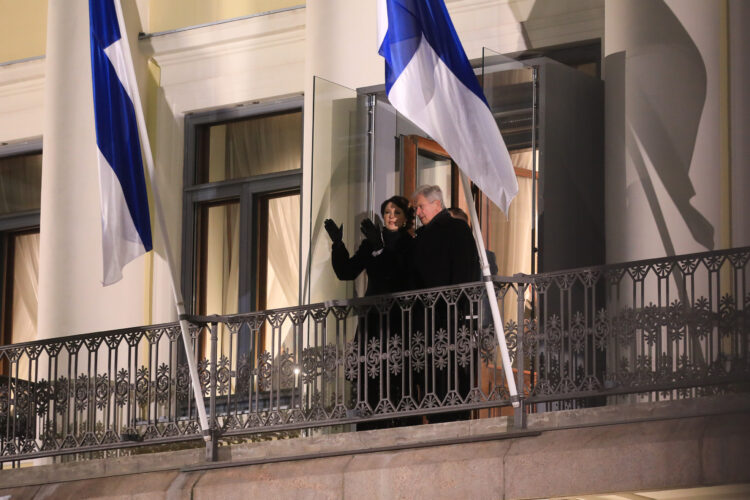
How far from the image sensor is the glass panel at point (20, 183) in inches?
703

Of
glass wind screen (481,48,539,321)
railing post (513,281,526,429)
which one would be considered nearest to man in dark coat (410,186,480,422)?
railing post (513,281,526,429)

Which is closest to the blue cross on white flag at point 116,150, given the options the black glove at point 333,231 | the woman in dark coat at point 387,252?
the black glove at point 333,231

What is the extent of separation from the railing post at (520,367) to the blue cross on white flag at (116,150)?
2.82 metres

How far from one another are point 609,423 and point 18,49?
9.54 metres

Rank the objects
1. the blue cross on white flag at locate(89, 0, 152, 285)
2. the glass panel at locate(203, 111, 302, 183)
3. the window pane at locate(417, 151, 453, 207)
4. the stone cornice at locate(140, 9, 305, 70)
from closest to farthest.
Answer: the blue cross on white flag at locate(89, 0, 152, 285) < the window pane at locate(417, 151, 453, 207) < the stone cornice at locate(140, 9, 305, 70) < the glass panel at locate(203, 111, 302, 183)

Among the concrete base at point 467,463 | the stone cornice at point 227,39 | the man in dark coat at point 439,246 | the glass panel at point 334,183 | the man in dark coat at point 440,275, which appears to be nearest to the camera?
the concrete base at point 467,463

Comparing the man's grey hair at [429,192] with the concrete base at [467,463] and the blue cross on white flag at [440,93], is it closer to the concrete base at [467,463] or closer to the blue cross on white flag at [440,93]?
the blue cross on white flag at [440,93]

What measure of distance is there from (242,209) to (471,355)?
568 cm

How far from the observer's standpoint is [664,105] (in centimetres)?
1266

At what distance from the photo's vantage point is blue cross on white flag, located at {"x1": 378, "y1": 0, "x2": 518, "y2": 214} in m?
11.2

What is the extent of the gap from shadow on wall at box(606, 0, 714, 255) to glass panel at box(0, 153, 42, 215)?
7.39m

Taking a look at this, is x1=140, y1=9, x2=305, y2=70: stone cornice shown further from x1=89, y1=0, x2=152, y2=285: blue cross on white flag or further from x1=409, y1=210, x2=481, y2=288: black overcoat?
x1=409, y1=210, x2=481, y2=288: black overcoat

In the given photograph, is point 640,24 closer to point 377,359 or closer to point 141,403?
point 377,359

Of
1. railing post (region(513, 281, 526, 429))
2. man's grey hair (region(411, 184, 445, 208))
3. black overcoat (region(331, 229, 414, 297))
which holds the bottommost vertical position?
railing post (region(513, 281, 526, 429))
